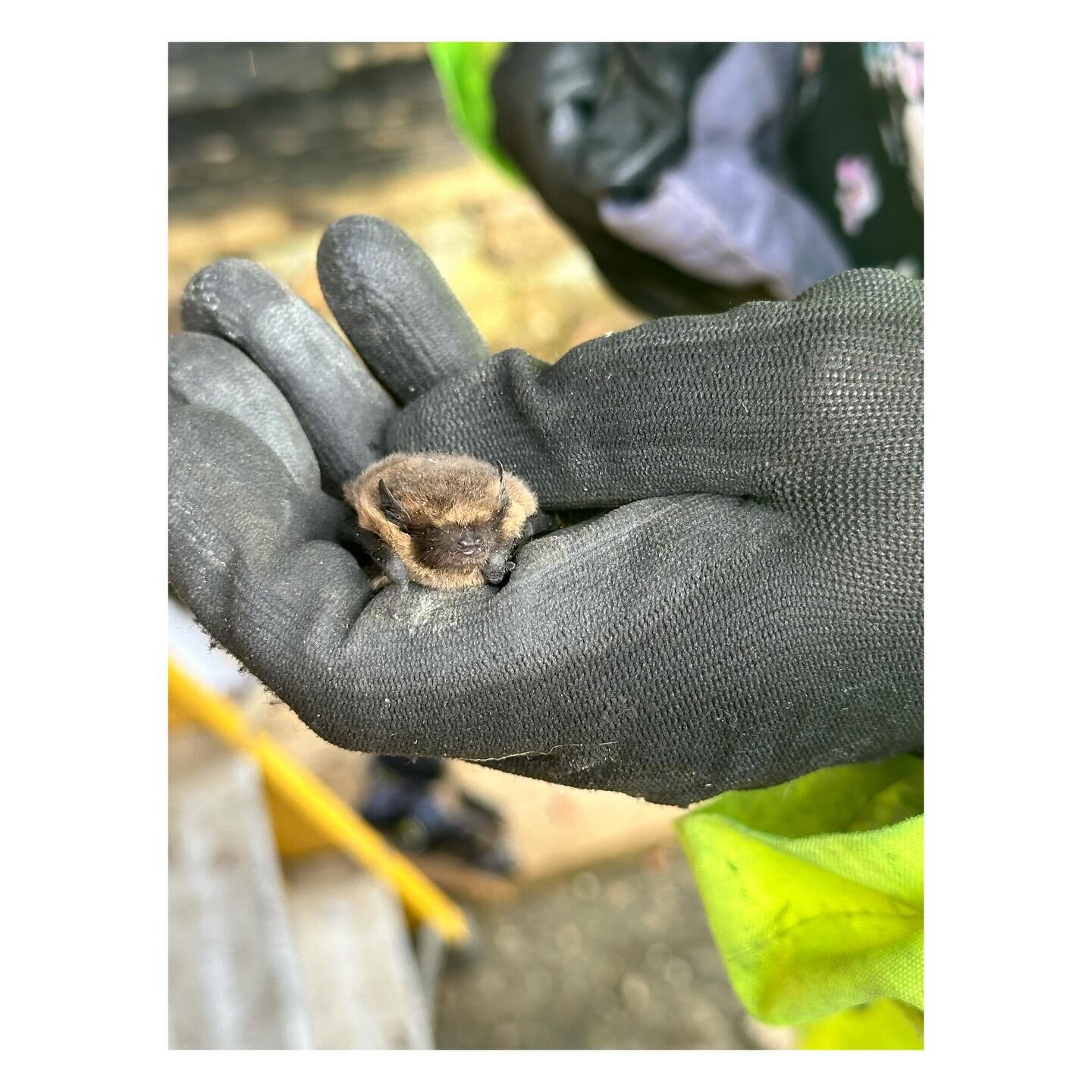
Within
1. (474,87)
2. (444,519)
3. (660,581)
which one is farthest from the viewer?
(474,87)

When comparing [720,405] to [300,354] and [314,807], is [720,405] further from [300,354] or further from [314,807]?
[314,807]

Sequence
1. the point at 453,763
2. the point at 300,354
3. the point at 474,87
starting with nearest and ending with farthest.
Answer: the point at 300,354 < the point at 474,87 < the point at 453,763

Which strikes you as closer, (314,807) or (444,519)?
(444,519)

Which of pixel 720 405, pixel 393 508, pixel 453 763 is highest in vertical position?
pixel 720 405

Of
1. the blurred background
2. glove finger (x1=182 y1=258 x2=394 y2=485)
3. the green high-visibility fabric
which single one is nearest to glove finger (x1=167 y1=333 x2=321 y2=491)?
glove finger (x1=182 y1=258 x2=394 y2=485)

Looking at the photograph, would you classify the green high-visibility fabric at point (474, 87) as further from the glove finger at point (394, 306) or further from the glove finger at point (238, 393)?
the glove finger at point (238, 393)

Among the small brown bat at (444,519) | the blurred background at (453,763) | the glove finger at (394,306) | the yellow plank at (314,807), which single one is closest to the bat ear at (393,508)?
the small brown bat at (444,519)

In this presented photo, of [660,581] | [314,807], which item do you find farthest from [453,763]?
[660,581]
